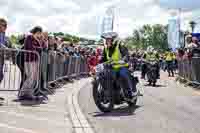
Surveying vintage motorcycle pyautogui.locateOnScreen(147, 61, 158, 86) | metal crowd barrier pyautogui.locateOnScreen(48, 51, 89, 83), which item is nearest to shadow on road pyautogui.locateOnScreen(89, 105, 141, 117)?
metal crowd barrier pyautogui.locateOnScreen(48, 51, 89, 83)

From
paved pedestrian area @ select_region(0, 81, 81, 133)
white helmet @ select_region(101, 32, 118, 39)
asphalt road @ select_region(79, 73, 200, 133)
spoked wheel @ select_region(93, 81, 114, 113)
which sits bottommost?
asphalt road @ select_region(79, 73, 200, 133)

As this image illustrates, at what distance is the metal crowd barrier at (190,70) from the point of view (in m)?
19.9

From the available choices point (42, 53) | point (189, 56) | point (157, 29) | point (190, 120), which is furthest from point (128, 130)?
point (157, 29)

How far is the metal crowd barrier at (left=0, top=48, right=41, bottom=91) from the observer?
12.8 metres

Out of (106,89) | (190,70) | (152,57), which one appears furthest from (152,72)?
(106,89)

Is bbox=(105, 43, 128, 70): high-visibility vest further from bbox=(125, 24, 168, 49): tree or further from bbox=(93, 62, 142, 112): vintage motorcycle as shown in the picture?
bbox=(125, 24, 168, 49): tree

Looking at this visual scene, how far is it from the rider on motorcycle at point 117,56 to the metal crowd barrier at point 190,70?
25.5 ft

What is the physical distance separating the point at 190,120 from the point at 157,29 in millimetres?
139228

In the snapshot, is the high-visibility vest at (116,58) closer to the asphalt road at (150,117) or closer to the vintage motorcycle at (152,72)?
the asphalt road at (150,117)

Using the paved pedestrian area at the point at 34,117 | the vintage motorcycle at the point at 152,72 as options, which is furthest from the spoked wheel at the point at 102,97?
the vintage motorcycle at the point at 152,72

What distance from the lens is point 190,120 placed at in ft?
34.0

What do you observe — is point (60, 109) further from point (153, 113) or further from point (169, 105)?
point (169, 105)

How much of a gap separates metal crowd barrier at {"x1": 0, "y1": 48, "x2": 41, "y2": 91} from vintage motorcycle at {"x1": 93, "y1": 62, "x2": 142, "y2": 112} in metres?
2.10

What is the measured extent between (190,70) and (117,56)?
976 centimetres
